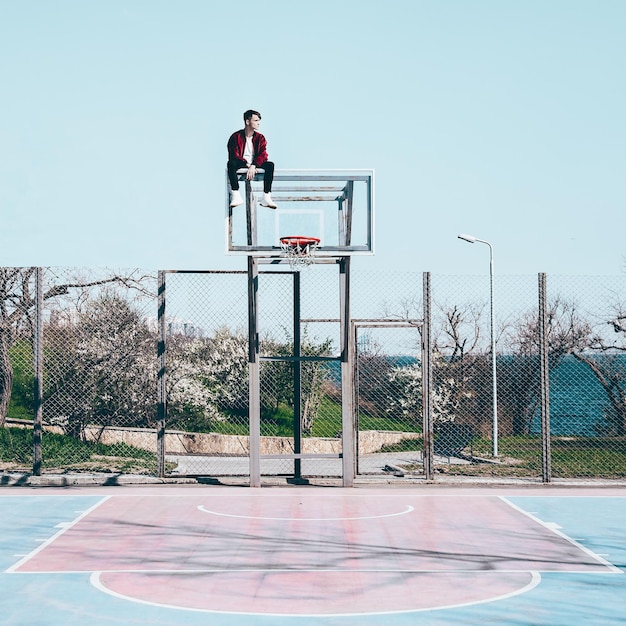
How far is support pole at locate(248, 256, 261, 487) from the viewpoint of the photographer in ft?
45.1

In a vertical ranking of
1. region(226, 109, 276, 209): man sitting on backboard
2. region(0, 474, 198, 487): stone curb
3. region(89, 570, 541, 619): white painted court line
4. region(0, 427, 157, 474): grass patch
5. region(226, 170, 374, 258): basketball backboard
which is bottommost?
region(89, 570, 541, 619): white painted court line

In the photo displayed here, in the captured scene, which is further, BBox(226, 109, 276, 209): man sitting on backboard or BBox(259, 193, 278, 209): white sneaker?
BBox(259, 193, 278, 209): white sneaker

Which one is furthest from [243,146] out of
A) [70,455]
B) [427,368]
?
[70,455]

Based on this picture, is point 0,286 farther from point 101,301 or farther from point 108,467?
point 108,467

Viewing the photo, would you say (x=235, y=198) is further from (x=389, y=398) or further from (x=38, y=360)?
(x=389, y=398)

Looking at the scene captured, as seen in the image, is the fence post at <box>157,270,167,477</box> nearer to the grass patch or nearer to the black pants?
the grass patch

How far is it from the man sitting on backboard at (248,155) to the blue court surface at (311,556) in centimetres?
431

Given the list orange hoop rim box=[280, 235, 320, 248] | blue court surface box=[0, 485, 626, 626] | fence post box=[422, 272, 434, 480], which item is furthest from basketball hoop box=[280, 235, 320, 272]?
blue court surface box=[0, 485, 626, 626]

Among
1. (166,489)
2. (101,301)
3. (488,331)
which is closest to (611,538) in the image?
(166,489)

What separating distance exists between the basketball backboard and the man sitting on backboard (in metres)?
0.20

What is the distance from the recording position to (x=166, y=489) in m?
13.9

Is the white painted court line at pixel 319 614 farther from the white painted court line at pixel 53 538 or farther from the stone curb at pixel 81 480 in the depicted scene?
the stone curb at pixel 81 480

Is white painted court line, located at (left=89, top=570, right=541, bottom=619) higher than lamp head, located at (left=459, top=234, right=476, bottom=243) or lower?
lower

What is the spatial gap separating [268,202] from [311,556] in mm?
5646
